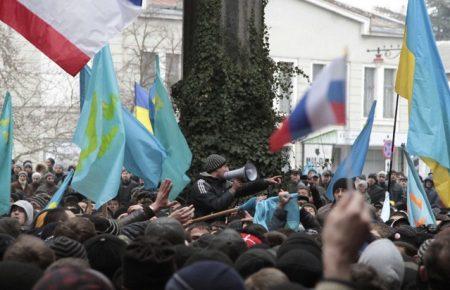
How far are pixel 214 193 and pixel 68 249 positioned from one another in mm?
4139

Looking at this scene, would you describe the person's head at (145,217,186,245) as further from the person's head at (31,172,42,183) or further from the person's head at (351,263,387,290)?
the person's head at (31,172,42,183)

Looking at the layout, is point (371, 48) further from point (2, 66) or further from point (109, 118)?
point (109, 118)

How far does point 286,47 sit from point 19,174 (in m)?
23.7

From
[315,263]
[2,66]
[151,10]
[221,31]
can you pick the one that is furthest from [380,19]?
[315,263]

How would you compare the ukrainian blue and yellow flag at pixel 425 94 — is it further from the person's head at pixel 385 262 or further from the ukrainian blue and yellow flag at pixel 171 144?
the person's head at pixel 385 262

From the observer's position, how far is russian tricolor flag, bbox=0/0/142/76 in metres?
10.3

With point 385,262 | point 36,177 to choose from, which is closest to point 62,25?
point 385,262

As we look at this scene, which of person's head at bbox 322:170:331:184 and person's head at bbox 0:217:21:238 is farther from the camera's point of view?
person's head at bbox 322:170:331:184

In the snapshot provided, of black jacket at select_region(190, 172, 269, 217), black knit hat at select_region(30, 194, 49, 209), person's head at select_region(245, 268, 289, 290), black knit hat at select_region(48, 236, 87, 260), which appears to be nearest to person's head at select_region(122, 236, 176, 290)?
person's head at select_region(245, 268, 289, 290)

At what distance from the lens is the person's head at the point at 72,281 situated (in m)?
4.62

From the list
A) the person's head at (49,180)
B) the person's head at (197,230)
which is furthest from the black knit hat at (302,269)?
the person's head at (49,180)

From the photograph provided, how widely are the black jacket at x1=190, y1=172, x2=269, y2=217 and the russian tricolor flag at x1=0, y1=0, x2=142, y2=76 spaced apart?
1589mm

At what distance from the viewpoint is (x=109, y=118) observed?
11.6 m

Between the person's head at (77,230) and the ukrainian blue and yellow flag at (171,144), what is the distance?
14.6 ft
